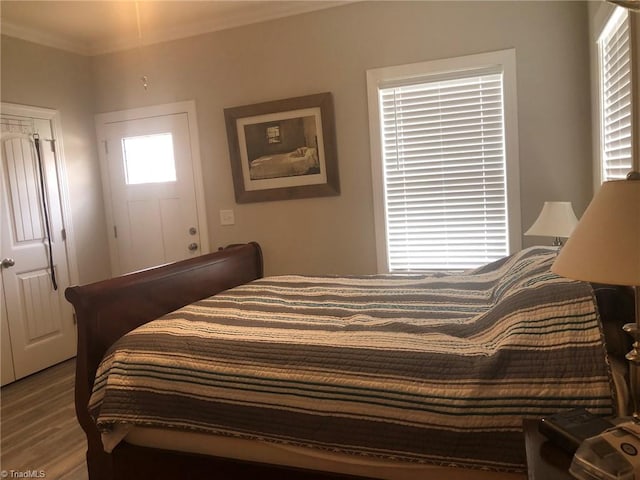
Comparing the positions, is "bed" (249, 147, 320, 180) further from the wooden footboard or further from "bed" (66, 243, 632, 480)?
"bed" (66, 243, 632, 480)

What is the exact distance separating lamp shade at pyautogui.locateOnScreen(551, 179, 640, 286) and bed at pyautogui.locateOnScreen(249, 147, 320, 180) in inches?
105

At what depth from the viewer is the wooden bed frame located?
5.44 ft

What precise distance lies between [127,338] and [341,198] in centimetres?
206

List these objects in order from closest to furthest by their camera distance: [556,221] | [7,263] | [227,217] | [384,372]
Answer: [384,372] → [556,221] → [7,263] → [227,217]

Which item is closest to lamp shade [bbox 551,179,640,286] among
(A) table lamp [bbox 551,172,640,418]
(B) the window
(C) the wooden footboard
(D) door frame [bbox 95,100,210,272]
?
(A) table lamp [bbox 551,172,640,418]

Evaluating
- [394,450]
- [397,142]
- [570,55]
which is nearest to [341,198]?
[397,142]

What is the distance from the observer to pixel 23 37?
3.61 metres

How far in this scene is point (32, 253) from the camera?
366 cm

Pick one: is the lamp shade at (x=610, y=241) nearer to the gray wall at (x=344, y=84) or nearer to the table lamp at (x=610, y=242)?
the table lamp at (x=610, y=242)

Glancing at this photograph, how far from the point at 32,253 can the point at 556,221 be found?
12.4 ft

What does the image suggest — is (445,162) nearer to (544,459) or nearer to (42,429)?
(544,459)

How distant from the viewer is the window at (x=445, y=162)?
3.16 m

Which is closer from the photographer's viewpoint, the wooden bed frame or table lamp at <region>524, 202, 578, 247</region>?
the wooden bed frame

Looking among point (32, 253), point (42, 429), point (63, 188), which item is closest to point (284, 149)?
point (63, 188)
